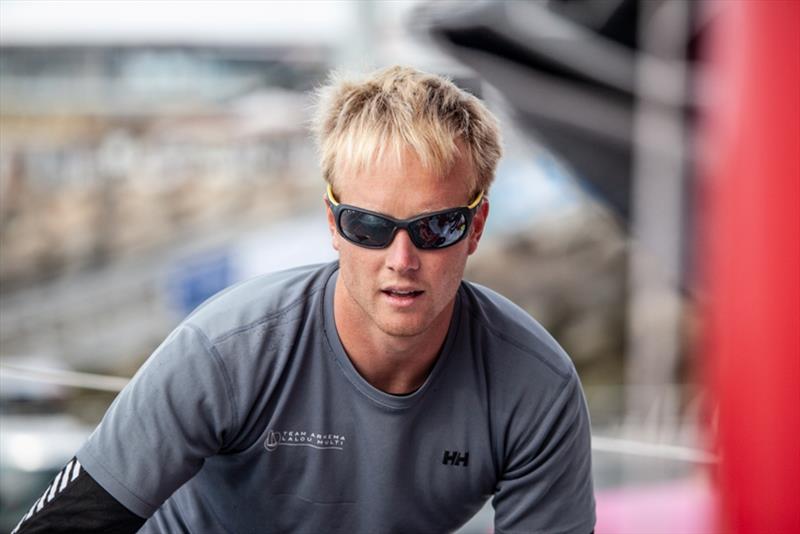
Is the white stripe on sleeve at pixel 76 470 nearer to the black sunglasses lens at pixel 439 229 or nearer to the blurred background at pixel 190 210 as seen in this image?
the black sunglasses lens at pixel 439 229

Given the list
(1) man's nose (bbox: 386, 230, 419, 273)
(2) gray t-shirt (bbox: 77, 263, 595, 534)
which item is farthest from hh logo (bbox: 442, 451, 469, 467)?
(1) man's nose (bbox: 386, 230, 419, 273)

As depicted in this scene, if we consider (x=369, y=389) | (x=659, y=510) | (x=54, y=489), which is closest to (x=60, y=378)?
(x=54, y=489)

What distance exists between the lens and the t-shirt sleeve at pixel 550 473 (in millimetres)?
1971

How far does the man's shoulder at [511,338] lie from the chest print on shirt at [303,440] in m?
0.29

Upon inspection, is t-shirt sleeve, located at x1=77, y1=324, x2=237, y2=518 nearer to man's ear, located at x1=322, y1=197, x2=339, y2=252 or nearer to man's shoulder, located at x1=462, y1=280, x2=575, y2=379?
man's ear, located at x1=322, y1=197, x2=339, y2=252

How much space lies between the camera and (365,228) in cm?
179

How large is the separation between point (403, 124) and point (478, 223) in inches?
9.3

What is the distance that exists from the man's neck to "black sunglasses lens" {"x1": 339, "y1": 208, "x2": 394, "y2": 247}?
16 centimetres

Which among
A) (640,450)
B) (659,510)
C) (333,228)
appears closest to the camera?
(333,228)

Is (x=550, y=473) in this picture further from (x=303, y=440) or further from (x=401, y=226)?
(x=401, y=226)

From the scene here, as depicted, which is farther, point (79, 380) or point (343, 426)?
point (79, 380)

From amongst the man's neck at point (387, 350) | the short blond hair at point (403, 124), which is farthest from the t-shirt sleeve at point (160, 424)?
the short blond hair at point (403, 124)

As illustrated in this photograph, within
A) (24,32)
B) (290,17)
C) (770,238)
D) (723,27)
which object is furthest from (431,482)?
(24,32)

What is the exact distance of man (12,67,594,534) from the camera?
1806 millimetres
